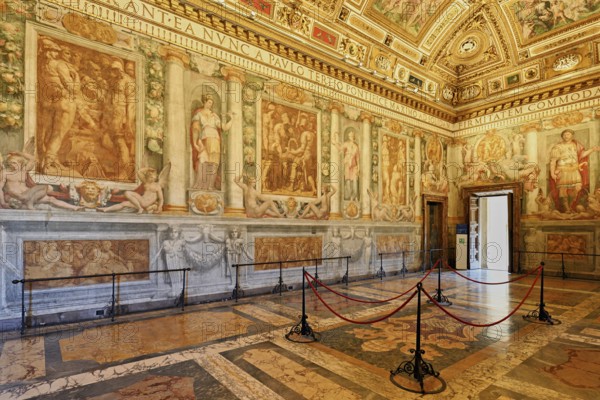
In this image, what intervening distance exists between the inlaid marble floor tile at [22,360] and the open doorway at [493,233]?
16.4m

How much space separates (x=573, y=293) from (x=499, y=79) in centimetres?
923

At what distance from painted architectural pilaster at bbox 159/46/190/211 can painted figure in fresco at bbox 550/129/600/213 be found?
524 inches

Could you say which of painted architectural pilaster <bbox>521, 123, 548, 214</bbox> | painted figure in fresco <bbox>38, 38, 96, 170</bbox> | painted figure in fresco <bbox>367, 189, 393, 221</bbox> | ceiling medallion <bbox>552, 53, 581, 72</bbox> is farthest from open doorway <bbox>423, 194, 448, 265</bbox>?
painted figure in fresco <bbox>38, 38, 96, 170</bbox>

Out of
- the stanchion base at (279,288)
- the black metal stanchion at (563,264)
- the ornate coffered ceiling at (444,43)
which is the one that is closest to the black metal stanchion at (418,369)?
the stanchion base at (279,288)

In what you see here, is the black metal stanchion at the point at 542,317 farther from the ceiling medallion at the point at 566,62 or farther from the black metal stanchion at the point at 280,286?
the ceiling medallion at the point at 566,62

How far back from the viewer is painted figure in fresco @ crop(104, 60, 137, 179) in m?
7.05

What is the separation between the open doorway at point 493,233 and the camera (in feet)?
54.1

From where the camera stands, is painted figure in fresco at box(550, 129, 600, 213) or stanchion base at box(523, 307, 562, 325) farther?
painted figure in fresco at box(550, 129, 600, 213)

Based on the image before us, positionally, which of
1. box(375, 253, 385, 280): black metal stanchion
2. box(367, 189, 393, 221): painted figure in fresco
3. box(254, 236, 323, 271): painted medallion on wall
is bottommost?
box(375, 253, 385, 280): black metal stanchion

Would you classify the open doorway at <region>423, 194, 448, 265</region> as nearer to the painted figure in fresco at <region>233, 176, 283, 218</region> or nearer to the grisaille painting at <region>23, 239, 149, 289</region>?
the painted figure in fresco at <region>233, 176, 283, 218</region>

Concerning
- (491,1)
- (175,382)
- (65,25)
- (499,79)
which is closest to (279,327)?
(175,382)

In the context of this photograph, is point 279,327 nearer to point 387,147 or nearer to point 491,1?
point 387,147

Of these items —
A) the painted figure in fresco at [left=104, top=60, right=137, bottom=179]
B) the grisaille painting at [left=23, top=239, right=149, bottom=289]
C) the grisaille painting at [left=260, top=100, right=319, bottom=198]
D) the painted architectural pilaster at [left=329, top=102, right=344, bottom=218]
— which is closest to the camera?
the grisaille painting at [left=23, top=239, right=149, bottom=289]

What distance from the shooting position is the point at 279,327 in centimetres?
601
